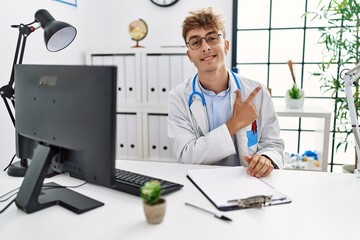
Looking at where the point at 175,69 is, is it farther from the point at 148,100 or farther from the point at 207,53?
the point at 207,53

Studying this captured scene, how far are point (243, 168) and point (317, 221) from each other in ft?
1.38

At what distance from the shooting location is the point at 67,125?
881 millimetres

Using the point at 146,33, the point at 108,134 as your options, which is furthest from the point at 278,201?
the point at 146,33

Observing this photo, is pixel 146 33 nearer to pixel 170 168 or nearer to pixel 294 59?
→ pixel 294 59

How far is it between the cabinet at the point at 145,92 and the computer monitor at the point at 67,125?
145cm

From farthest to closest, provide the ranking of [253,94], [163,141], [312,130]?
1. [312,130]
2. [163,141]
3. [253,94]

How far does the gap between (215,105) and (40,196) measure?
88 centimetres

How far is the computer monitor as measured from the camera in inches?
31.6

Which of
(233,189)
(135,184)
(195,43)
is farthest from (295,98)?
(135,184)

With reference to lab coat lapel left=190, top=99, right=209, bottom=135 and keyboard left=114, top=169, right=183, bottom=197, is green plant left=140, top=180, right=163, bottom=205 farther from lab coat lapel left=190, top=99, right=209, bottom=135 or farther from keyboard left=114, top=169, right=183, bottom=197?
lab coat lapel left=190, top=99, right=209, bottom=135

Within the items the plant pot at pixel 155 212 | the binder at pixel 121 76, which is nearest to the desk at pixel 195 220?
the plant pot at pixel 155 212

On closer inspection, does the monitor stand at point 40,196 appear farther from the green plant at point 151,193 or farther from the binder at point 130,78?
the binder at point 130,78

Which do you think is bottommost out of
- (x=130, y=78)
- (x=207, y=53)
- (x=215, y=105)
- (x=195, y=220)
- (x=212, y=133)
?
(x=195, y=220)

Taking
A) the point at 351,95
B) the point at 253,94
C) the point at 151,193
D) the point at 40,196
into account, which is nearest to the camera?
the point at 151,193
